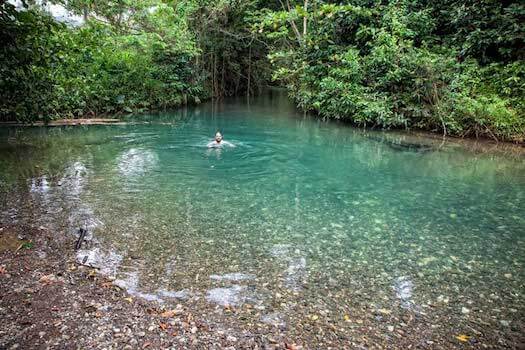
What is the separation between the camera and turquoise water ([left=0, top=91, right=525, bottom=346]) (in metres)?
4.41

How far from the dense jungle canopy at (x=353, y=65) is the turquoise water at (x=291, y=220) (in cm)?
218

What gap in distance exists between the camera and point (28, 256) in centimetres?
478

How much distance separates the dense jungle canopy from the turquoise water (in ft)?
7.16

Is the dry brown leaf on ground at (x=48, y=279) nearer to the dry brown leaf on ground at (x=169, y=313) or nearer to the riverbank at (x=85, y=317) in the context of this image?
the riverbank at (x=85, y=317)

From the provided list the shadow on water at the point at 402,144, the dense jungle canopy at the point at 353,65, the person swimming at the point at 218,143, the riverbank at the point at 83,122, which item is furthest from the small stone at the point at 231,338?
the riverbank at the point at 83,122

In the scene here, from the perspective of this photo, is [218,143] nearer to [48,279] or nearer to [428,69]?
[48,279]

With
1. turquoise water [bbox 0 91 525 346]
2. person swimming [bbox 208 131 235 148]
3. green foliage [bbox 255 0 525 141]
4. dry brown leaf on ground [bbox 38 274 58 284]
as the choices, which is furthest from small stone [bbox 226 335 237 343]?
green foliage [bbox 255 0 525 141]

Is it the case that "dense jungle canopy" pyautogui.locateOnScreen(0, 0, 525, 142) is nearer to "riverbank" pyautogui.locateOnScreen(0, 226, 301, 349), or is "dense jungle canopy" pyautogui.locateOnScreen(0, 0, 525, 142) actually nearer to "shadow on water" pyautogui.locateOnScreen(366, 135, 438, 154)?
"shadow on water" pyautogui.locateOnScreen(366, 135, 438, 154)

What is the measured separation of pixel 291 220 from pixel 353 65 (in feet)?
38.6

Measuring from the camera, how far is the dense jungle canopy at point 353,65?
44.4 ft

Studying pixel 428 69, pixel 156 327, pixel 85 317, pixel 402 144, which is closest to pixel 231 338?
pixel 156 327

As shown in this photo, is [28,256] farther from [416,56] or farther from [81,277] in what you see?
[416,56]

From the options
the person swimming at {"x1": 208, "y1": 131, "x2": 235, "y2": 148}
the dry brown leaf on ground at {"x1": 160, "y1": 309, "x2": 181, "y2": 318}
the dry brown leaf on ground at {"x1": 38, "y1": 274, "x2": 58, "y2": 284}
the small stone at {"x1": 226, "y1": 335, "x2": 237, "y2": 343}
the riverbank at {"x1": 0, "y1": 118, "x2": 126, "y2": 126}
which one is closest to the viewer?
the small stone at {"x1": 226, "y1": 335, "x2": 237, "y2": 343}

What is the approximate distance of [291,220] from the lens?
6.66 meters
